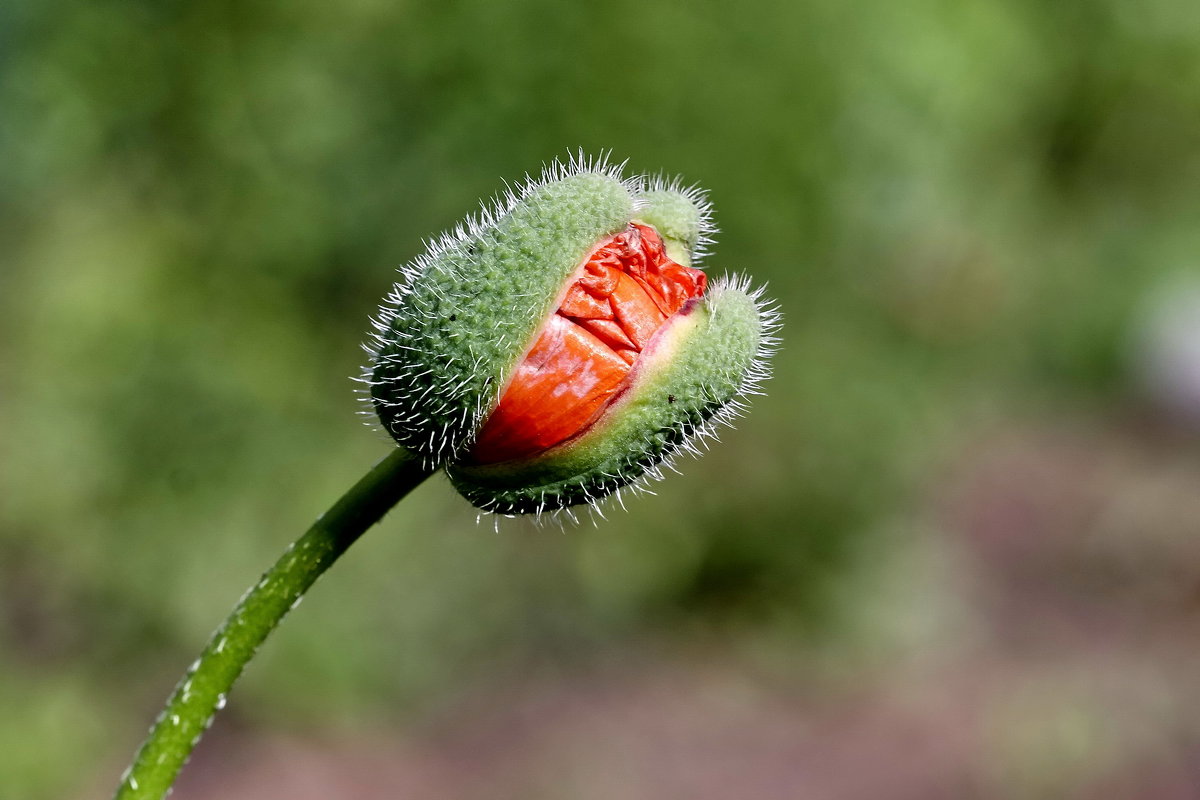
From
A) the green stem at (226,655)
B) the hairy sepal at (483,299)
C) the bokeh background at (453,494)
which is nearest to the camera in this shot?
the green stem at (226,655)

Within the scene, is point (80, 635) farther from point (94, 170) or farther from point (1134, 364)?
point (1134, 364)

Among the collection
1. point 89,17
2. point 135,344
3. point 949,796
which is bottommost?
point 949,796

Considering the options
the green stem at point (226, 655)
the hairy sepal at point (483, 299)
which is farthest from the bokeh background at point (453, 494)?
the hairy sepal at point (483, 299)

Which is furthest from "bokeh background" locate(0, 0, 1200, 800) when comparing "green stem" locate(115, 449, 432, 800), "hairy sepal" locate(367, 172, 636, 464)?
"hairy sepal" locate(367, 172, 636, 464)

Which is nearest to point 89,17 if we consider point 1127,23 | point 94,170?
point 94,170

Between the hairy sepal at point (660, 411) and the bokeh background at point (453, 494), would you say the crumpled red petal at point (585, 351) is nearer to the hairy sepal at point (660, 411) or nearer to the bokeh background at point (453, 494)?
the hairy sepal at point (660, 411)
